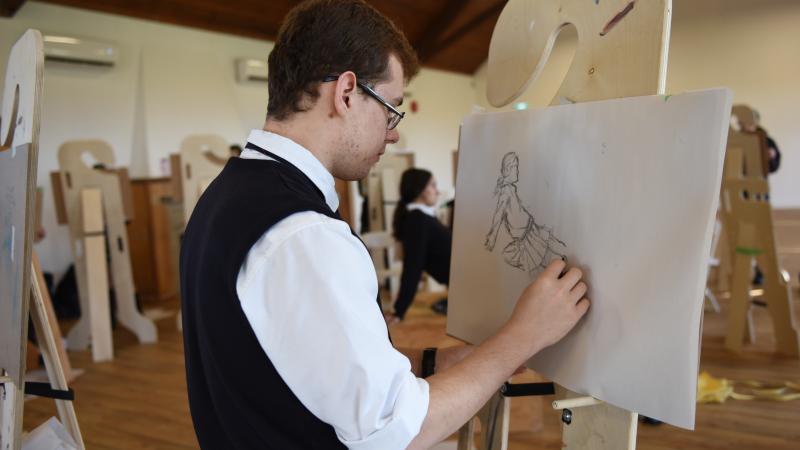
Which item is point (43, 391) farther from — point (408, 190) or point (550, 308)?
point (408, 190)

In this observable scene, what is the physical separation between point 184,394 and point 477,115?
248 centimetres

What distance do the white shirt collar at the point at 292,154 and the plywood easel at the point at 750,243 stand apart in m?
3.07

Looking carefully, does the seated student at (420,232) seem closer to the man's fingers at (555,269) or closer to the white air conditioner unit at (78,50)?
the man's fingers at (555,269)

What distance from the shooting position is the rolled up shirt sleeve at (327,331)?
2.10 ft

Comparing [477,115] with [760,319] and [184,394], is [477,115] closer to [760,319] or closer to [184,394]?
[184,394]

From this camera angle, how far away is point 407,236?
3.43 meters

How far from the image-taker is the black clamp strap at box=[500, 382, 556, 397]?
1.04m

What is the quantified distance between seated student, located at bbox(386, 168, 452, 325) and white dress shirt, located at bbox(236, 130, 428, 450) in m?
2.62

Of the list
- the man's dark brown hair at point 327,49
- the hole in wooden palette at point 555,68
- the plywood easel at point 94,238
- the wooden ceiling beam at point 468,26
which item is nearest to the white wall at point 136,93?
the plywood easel at point 94,238

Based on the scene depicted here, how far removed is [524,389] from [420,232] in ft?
7.75

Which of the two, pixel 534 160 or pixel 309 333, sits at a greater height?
pixel 534 160

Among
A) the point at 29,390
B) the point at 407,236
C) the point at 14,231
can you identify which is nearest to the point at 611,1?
the point at 14,231

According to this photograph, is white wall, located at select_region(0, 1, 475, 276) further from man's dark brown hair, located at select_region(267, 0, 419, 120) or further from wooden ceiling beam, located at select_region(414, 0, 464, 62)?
man's dark brown hair, located at select_region(267, 0, 419, 120)

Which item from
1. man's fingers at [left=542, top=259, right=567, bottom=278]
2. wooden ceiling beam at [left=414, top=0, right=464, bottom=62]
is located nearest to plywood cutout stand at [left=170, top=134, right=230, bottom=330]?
man's fingers at [left=542, top=259, right=567, bottom=278]
